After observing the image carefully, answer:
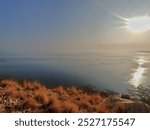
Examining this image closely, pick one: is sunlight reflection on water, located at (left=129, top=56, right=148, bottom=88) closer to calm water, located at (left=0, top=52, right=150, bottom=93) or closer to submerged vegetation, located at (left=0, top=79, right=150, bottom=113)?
calm water, located at (left=0, top=52, right=150, bottom=93)

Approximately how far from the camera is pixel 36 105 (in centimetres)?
349

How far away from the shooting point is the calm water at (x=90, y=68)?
3525 mm

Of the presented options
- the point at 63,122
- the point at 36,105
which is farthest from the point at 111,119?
the point at 36,105

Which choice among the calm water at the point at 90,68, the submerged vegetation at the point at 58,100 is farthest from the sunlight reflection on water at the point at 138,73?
the submerged vegetation at the point at 58,100

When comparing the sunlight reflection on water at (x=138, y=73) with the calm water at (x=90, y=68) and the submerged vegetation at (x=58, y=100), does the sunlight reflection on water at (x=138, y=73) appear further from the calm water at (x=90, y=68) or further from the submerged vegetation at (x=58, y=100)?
the submerged vegetation at (x=58, y=100)

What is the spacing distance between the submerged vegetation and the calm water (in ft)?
0.20

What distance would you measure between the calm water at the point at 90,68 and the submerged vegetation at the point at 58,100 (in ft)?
0.20

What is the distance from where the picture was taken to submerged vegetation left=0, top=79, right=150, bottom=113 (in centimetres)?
345

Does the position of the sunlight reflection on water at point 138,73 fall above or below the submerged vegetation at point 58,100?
above

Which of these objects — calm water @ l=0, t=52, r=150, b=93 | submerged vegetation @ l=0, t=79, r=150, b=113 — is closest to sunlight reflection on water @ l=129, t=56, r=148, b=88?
calm water @ l=0, t=52, r=150, b=93

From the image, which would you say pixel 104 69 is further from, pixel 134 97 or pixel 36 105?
pixel 36 105

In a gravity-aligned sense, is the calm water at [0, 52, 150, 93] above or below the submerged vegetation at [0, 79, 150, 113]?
above

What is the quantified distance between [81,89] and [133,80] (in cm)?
36

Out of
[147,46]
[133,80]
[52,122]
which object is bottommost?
[52,122]
